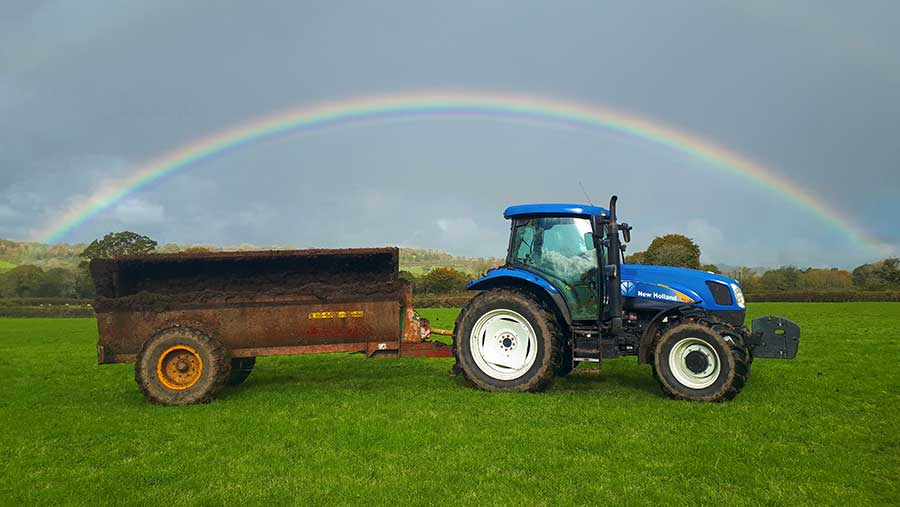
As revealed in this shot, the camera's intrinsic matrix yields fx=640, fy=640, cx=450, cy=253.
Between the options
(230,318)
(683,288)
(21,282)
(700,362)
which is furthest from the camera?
(21,282)

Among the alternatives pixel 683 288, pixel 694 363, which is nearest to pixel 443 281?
pixel 683 288

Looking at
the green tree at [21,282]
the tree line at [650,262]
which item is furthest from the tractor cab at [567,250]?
the green tree at [21,282]

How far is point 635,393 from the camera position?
9641 mm

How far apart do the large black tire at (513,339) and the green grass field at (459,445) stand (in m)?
0.35

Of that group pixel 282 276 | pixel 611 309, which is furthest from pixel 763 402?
pixel 282 276

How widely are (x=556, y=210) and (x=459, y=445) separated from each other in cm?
442

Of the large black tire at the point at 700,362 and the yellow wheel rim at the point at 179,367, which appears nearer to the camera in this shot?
the large black tire at the point at 700,362

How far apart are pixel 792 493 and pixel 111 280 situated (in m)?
9.30

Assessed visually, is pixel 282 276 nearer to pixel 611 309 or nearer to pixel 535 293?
pixel 535 293

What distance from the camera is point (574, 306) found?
981 centimetres

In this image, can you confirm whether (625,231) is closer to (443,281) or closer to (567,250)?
(567,250)

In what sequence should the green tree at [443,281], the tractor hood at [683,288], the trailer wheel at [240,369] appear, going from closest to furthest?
the tractor hood at [683,288]
the trailer wheel at [240,369]
the green tree at [443,281]

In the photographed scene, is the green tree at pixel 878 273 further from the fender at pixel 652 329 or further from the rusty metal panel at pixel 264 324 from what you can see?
the rusty metal panel at pixel 264 324

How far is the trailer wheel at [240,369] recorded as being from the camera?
1053 cm
